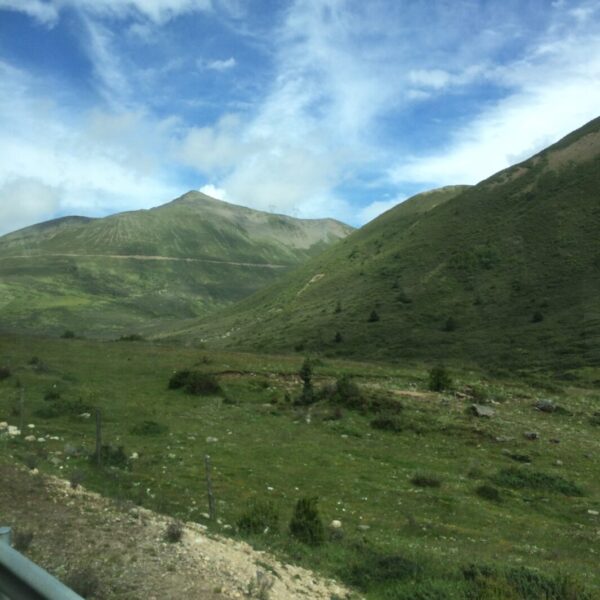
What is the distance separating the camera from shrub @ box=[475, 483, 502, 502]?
19.5 metres

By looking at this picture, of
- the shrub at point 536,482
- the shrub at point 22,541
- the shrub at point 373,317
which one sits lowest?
the shrub at point 536,482

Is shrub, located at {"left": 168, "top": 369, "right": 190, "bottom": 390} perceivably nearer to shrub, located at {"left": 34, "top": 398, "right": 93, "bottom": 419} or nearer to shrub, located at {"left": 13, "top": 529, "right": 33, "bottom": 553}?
shrub, located at {"left": 34, "top": 398, "right": 93, "bottom": 419}

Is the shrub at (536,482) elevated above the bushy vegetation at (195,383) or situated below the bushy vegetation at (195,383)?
below

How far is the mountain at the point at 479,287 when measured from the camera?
6619cm

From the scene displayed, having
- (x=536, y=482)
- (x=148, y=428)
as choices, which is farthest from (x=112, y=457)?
(x=536, y=482)

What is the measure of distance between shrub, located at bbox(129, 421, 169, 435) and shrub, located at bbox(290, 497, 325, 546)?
1226 cm

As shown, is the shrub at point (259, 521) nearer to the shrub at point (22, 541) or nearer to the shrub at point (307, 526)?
the shrub at point (307, 526)

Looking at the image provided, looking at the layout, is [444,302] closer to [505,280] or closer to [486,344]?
[505,280]

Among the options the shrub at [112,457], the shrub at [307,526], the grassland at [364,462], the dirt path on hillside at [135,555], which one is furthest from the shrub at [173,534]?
the shrub at [112,457]

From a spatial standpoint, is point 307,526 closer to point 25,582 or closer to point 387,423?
point 25,582

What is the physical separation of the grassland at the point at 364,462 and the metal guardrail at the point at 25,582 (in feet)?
26.6

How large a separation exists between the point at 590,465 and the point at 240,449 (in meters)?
15.0

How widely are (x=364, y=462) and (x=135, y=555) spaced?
14.9 metres

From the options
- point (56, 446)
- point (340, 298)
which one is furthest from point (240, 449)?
point (340, 298)
